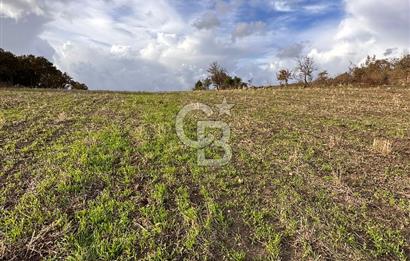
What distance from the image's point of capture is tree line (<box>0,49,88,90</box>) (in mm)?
34906

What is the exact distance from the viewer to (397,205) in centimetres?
595

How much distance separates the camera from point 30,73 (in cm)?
3772

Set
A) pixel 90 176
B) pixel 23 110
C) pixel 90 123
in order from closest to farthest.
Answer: pixel 90 176 → pixel 90 123 → pixel 23 110

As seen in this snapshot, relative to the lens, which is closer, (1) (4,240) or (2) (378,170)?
(1) (4,240)

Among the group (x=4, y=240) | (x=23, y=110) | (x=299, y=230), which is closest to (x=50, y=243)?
(x=4, y=240)

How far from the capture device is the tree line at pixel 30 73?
3491cm

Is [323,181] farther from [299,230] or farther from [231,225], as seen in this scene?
[231,225]

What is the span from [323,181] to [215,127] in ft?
16.9
